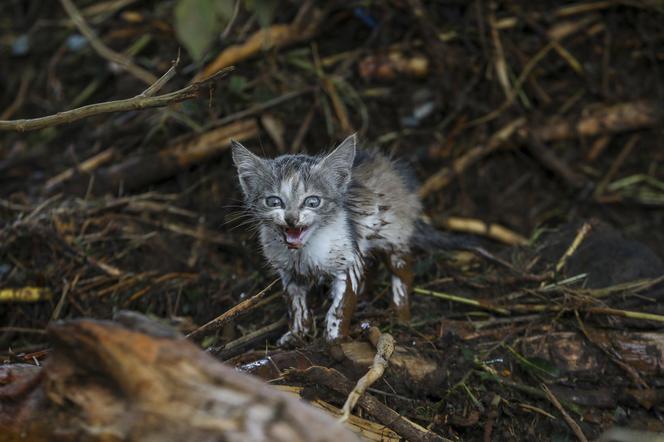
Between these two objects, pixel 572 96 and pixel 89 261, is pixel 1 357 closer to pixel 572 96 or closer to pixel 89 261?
pixel 89 261

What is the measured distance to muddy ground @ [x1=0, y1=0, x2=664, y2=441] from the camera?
418cm

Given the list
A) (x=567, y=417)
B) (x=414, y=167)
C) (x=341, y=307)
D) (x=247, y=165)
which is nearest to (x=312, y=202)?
(x=247, y=165)

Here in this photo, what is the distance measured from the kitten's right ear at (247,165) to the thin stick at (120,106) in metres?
0.94

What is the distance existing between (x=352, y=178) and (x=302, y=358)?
1.18m

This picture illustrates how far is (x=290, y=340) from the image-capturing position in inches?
158

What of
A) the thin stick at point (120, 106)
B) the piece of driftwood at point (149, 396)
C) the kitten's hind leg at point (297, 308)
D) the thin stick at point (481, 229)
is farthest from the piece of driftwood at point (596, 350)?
the thin stick at point (120, 106)

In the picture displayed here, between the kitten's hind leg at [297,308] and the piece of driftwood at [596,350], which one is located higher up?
the kitten's hind leg at [297,308]

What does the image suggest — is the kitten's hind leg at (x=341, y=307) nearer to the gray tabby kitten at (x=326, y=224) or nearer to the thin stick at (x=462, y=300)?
the gray tabby kitten at (x=326, y=224)

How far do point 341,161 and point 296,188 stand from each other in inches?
13.4

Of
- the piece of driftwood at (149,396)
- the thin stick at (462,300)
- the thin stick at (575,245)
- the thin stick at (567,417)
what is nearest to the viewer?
the piece of driftwood at (149,396)

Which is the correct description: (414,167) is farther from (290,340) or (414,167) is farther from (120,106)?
(120,106)

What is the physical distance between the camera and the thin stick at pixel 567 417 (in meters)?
3.49

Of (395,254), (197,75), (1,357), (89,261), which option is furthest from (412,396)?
(197,75)

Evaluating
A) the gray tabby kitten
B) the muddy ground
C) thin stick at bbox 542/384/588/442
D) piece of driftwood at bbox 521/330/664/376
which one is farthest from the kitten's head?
thin stick at bbox 542/384/588/442
